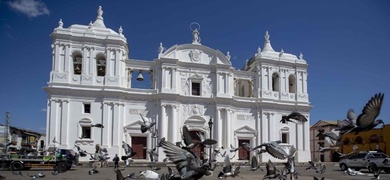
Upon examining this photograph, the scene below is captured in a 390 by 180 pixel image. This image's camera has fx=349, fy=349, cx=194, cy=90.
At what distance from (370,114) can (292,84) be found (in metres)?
33.3

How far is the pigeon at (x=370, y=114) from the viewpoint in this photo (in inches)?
336

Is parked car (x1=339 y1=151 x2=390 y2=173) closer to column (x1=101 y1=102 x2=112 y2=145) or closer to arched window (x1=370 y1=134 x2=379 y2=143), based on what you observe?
column (x1=101 y1=102 x2=112 y2=145)

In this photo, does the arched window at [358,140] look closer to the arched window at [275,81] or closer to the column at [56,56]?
the arched window at [275,81]

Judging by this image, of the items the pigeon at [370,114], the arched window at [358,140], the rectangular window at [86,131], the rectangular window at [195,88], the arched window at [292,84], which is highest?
the arched window at [292,84]

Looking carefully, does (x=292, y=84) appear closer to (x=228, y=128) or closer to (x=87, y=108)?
(x=228, y=128)

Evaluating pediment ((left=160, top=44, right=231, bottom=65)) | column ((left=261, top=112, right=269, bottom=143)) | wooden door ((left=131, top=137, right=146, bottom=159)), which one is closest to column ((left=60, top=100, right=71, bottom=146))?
wooden door ((left=131, top=137, right=146, bottom=159))

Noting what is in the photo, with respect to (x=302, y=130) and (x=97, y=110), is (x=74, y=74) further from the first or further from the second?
(x=302, y=130)

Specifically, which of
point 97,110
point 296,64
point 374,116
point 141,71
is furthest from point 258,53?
point 374,116

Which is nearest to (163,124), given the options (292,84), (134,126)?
(134,126)

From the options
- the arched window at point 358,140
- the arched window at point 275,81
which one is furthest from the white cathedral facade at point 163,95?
the arched window at point 358,140

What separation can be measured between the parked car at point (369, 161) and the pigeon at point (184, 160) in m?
18.3

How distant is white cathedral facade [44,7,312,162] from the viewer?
1273 inches

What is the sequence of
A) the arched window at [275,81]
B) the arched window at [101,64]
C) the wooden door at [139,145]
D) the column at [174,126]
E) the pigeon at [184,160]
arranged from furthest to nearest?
1. the arched window at [275,81]
2. the arched window at [101,64]
3. the column at [174,126]
4. the wooden door at [139,145]
5. the pigeon at [184,160]

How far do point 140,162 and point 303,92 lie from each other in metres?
20.5
